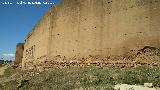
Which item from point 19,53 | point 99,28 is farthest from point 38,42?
point 19,53

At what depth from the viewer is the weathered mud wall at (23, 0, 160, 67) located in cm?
1145

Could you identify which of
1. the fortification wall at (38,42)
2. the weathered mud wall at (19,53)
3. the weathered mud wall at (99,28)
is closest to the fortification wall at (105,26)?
the weathered mud wall at (99,28)

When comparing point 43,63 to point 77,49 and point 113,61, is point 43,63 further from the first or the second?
point 113,61

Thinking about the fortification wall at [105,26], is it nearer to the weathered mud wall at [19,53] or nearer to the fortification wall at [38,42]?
the fortification wall at [38,42]

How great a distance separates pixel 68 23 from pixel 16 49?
14750 mm

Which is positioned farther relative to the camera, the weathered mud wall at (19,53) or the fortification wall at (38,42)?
the weathered mud wall at (19,53)

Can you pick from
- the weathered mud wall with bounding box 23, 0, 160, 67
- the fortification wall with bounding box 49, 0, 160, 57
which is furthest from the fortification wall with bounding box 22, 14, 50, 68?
the fortification wall with bounding box 49, 0, 160, 57

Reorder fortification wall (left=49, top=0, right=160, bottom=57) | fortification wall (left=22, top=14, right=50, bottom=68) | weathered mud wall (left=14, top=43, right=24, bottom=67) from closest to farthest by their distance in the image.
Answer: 1. fortification wall (left=49, top=0, right=160, bottom=57)
2. fortification wall (left=22, top=14, right=50, bottom=68)
3. weathered mud wall (left=14, top=43, right=24, bottom=67)

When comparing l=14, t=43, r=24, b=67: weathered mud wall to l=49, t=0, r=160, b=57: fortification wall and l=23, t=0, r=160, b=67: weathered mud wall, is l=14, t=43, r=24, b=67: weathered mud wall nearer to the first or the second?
l=23, t=0, r=160, b=67: weathered mud wall

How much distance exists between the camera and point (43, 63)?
18484 millimetres

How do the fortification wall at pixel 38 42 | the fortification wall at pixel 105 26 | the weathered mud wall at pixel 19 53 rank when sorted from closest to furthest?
the fortification wall at pixel 105 26, the fortification wall at pixel 38 42, the weathered mud wall at pixel 19 53

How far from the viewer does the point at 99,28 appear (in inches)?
529

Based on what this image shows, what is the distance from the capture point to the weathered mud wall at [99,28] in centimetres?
1145

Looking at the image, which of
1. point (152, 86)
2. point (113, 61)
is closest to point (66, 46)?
point (113, 61)
